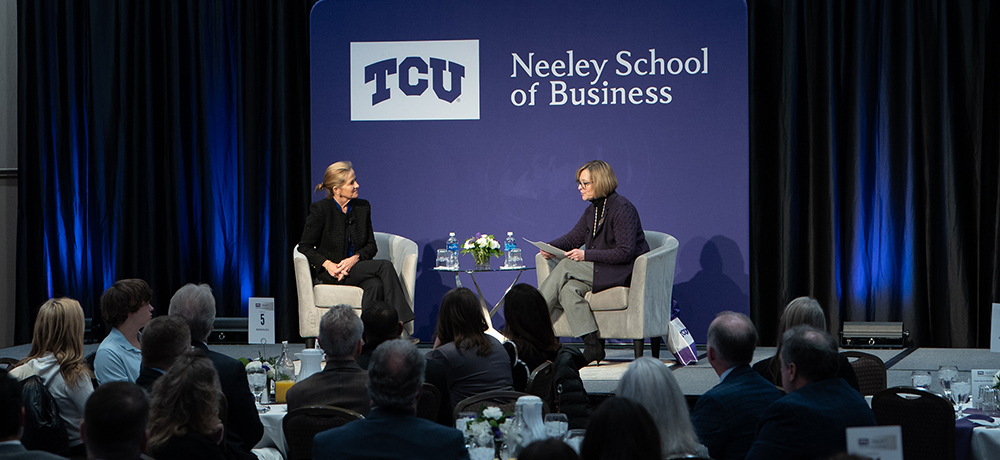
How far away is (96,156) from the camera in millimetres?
7945

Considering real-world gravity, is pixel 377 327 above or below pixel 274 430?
above

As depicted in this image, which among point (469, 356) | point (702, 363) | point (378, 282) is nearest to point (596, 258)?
point (702, 363)

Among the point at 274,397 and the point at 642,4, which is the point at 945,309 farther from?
the point at 274,397

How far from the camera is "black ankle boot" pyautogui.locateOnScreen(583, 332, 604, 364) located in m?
6.13

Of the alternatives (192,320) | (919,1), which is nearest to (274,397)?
(192,320)

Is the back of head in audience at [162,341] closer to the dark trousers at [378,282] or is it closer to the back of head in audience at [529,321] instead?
the back of head in audience at [529,321]

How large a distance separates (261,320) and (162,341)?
5.26 feet

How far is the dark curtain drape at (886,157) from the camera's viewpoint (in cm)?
691

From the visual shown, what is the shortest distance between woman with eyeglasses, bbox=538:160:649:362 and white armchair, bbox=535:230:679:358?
0.23 ft

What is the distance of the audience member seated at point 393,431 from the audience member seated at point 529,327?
1.58 meters

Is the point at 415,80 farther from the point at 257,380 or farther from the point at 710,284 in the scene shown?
the point at 257,380

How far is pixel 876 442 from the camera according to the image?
1.95 metres

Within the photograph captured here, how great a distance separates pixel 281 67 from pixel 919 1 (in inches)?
194

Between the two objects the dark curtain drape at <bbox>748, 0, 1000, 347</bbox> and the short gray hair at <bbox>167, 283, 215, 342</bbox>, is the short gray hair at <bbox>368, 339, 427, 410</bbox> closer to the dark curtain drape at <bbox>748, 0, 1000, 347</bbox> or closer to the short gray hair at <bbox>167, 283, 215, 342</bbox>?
the short gray hair at <bbox>167, 283, 215, 342</bbox>
